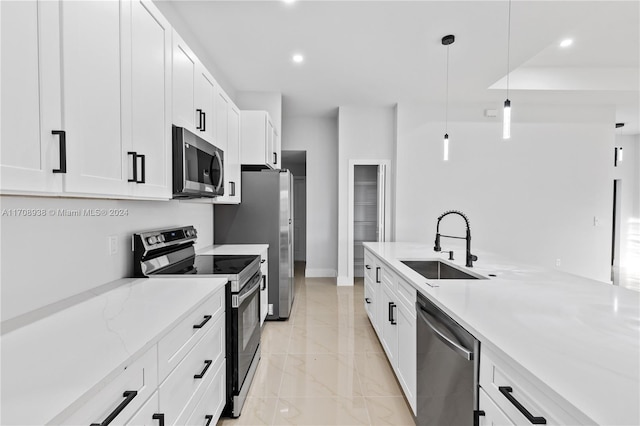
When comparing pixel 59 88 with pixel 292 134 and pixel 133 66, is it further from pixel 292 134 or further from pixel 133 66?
pixel 292 134

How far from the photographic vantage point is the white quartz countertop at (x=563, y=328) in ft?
2.46

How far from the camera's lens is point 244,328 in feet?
7.06

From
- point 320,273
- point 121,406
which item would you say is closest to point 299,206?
point 320,273

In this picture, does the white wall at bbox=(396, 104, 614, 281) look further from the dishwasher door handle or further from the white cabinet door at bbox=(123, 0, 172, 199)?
the white cabinet door at bbox=(123, 0, 172, 199)

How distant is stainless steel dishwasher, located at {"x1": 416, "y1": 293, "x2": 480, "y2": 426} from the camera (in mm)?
1216

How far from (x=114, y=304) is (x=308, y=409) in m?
1.44

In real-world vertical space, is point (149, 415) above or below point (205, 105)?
below

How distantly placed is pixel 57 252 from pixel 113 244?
40 cm

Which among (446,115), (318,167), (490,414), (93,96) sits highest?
(446,115)

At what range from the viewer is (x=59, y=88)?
3.31 ft

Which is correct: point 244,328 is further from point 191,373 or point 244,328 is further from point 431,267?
point 431,267

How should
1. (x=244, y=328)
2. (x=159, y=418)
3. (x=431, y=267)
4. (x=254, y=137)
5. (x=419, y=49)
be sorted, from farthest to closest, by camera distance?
(x=254, y=137)
(x=419, y=49)
(x=431, y=267)
(x=244, y=328)
(x=159, y=418)

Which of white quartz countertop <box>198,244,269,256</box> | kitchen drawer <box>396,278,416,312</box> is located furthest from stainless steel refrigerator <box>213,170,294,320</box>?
kitchen drawer <box>396,278,416,312</box>

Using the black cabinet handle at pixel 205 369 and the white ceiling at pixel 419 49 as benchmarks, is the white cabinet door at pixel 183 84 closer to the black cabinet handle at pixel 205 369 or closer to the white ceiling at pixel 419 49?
the white ceiling at pixel 419 49
